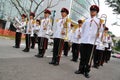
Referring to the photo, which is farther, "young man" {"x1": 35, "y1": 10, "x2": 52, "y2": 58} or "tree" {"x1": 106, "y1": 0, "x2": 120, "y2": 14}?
"tree" {"x1": 106, "y1": 0, "x2": 120, "y2": 14}

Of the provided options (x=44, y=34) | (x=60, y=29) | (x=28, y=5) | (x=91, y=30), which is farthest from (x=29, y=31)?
(x=28, y=5)

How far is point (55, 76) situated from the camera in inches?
301

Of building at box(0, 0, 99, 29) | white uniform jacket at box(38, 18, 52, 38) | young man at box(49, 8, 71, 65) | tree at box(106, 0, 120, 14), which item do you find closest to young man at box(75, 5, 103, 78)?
young man at box(49, 8, 71, 65)

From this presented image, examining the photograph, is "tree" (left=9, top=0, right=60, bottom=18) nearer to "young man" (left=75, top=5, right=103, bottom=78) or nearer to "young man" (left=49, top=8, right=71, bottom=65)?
"young man" (left=49, top=8, right=71, bottom=65)

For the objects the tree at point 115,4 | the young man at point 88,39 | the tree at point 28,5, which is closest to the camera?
the young man at point 88,39

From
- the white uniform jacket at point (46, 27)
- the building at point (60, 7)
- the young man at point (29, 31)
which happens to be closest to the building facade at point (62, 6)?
the building at point (60, 7)

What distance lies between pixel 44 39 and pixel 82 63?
3306mm

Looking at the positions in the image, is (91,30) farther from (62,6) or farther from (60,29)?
(62,6)

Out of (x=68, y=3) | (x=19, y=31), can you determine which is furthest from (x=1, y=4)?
(x=19, y=31)

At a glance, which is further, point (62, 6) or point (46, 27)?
point (62, 6)

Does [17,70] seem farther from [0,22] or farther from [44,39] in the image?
[0,22]

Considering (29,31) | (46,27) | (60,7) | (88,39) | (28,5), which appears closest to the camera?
(88,39)

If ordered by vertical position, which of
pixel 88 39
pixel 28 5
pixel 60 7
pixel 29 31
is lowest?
pixel 88 39

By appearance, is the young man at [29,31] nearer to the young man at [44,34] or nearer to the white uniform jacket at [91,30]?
the young man at [44,34]
